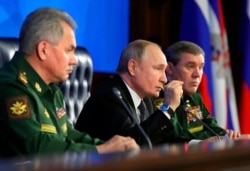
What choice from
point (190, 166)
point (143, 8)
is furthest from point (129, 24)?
point (190, 166)

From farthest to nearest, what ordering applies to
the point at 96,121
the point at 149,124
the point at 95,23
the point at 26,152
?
the point at 95,23
the point at 96,121
the point at 149,124
the point at 26,152

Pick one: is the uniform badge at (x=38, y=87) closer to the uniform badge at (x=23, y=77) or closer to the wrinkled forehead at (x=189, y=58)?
the uniform badge at (x=23, y=77)

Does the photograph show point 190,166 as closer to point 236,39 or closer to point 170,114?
point 170,114

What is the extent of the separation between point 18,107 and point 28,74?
193 millimetres

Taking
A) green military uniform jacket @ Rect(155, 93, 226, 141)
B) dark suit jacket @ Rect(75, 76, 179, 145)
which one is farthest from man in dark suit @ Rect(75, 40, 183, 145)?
green military uniform jacket @ Rect(155, 93, 226, 141)

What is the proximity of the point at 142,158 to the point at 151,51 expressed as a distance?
76.7 inches

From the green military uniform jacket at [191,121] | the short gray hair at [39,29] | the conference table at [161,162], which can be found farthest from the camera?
the green military uniform jacket at [191,121]

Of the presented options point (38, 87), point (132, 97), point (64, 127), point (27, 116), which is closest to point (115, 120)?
point (132, 97)

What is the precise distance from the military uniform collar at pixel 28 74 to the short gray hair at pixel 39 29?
1.7 inches

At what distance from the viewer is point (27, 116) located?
199cm

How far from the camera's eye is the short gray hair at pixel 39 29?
2.21m

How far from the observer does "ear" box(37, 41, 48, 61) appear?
7.29 ft

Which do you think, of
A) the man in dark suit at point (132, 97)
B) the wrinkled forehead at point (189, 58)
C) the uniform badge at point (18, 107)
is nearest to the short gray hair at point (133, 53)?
the man in dark suit at point (132, 97)

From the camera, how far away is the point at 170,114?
8.46 ft
